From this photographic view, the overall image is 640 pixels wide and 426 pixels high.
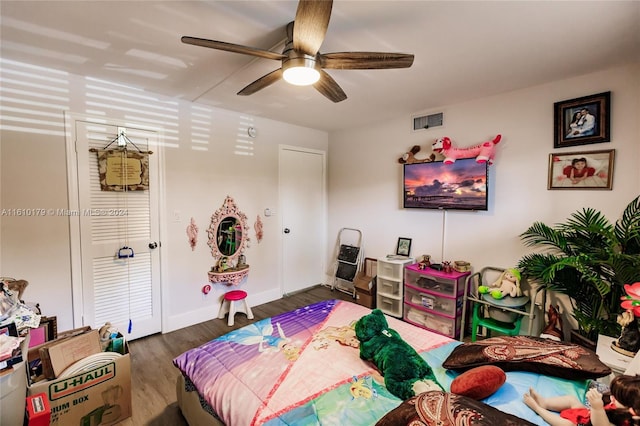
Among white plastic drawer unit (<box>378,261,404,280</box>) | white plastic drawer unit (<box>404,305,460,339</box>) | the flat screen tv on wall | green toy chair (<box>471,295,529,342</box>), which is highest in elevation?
the flat screen tv on wall

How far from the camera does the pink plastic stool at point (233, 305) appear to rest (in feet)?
10.5

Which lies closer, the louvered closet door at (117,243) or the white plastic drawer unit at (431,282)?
the louvered closet door at (117,243)

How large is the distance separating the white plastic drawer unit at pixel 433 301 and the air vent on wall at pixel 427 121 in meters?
1.88

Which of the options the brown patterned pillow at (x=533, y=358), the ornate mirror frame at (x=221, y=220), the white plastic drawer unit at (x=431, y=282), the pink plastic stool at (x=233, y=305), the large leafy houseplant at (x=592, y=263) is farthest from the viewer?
the ornate mirror frame at (x=221, y=220)

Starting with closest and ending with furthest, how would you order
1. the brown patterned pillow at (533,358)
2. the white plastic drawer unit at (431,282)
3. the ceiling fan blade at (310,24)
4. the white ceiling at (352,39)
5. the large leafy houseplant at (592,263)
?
the ceiling fan blade at (310,24)
the brown patterned pillow at (533,358)
the white ceiling at (352,39)
the large leafy houseplant at (592,263)
the white plastic drawer unit at (431,282)

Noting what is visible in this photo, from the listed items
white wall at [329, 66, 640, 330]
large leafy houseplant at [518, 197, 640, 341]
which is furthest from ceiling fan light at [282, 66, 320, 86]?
large leafy houseplant at [518, 197, 640, 341]

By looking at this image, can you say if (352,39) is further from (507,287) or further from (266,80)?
(507,287)

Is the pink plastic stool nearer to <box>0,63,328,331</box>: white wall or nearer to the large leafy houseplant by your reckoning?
<box>0,63,328,331</box>: white wall

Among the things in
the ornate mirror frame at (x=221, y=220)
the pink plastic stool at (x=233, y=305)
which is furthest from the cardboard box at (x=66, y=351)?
the ornate mirror frame at (x=221, y=220)

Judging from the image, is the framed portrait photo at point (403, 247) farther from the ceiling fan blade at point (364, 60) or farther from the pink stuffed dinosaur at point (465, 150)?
the ceiling fan blade at point (364, 60)

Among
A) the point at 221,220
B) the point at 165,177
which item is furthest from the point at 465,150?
the point at 165,177

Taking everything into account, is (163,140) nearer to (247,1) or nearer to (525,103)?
(247,1)

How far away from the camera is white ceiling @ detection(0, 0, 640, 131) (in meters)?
1.56

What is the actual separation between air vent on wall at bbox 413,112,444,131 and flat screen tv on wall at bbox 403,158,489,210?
449 millimetres
